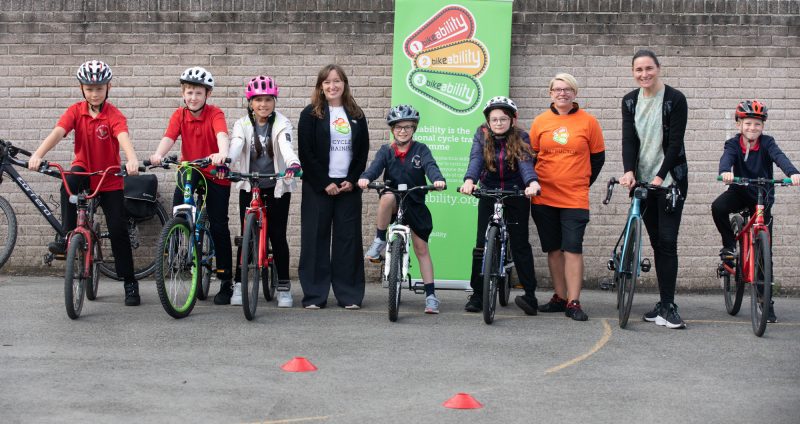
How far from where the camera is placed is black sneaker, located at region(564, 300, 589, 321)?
8.98 meters

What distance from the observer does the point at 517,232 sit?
9.21m

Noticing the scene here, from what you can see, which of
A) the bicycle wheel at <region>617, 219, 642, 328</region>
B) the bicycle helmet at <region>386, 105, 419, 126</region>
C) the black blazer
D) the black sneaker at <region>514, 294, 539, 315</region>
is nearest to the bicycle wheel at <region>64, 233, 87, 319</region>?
the black blazer

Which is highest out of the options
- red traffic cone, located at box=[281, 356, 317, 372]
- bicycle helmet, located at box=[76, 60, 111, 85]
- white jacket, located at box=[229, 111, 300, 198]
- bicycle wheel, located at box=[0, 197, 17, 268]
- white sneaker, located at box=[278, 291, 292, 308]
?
bicycle helmet, located at box=[76, 60, 111, 85]

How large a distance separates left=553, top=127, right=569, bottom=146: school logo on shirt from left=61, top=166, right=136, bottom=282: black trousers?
3431 millimetres

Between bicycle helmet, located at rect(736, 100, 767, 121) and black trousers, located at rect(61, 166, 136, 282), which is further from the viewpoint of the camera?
bicycle helmet, located at rect(736, 100, 767, 121)

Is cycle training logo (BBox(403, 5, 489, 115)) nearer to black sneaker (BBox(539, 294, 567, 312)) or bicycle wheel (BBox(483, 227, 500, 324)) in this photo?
black sneaker (BBox(539, 294, 567, 312))

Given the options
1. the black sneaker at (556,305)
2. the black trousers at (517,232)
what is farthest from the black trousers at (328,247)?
the black sneaker at (556,305)

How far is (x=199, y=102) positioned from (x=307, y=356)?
2774 mm

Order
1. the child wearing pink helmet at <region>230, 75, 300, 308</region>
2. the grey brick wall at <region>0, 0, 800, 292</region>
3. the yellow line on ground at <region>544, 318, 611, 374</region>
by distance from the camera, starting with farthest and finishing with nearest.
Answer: the grey brick wall at <region>0, 0, 800, 292</region> → the child wearing pink helmet at <region>230, 75, 300, 308</region> → the yellow line on ground at <region>544, 318, 611, 374</region>

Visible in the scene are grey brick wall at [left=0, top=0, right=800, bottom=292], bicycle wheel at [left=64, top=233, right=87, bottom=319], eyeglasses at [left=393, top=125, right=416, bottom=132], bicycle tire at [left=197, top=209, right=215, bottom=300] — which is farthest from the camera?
grey brick wall at [left=0, top=0, right=800, bottom=292]

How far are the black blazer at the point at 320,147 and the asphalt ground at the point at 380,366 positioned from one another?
109cm

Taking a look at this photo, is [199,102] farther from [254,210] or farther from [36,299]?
[36,299]

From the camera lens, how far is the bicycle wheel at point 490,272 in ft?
27.8

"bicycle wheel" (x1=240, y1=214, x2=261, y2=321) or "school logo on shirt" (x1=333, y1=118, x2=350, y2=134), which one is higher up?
"school logo on shirt" (x1=333, y1=118, x2=350, y2=134)
